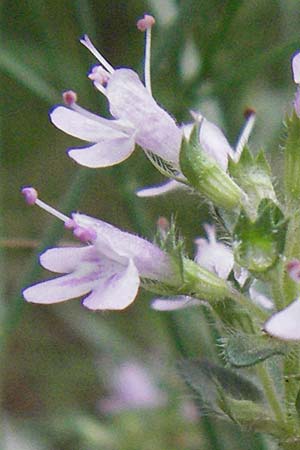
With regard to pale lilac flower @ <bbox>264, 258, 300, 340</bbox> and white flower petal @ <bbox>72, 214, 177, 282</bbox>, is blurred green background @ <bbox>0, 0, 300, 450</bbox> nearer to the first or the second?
white flower petal @ <bbox>72, 214, 177, 282</bbox>

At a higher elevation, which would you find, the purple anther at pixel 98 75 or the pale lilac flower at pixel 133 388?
the purple anther at pixel 98 75

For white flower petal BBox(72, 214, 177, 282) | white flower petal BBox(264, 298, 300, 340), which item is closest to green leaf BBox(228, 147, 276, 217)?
white flower petal BBox(72, 214, 177, 282)

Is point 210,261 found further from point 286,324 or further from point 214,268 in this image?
point 286,324

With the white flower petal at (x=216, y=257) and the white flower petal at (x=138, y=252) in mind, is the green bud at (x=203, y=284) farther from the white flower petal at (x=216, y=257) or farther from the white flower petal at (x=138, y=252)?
the white flower petal at (x=216, y=257)

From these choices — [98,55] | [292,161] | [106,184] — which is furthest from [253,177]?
[106,184]

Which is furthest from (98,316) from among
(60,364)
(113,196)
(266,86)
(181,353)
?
(181,353)

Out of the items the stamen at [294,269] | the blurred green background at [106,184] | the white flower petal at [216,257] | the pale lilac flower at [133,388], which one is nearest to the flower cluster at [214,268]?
the stamen at [294,269]
